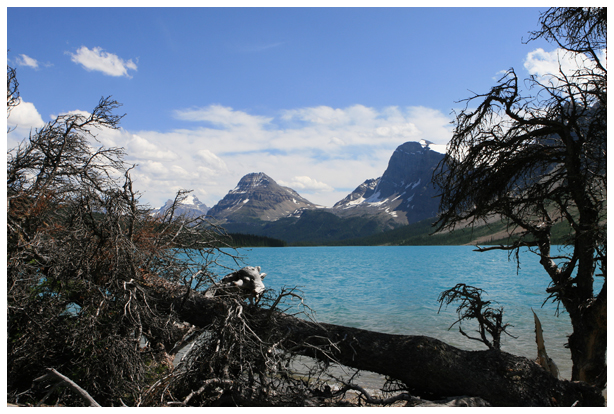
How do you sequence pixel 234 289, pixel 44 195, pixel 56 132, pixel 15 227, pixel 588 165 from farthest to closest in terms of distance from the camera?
pixel 56 132
pixel 234 289
pixel 44 195
pixel 15 227
pixel 588 165

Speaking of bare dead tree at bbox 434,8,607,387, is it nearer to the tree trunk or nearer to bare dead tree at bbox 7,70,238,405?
the tree trunk

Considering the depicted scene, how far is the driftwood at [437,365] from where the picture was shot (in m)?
5.64

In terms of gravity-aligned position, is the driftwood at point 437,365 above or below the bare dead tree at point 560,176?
below

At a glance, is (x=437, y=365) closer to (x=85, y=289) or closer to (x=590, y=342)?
(x=590, y=342)

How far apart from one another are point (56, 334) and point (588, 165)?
1000 centimetres

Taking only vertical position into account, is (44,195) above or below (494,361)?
above

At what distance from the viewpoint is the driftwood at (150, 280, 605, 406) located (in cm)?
564

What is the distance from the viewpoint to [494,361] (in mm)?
5984

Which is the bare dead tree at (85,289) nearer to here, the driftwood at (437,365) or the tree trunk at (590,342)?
the driftwood at (437,365)

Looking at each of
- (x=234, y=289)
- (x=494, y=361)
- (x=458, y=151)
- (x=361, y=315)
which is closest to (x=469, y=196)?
(x=458, y=151)

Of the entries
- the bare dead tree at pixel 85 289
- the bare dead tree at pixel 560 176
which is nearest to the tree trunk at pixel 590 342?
the bare dead tree at pixel 560 176

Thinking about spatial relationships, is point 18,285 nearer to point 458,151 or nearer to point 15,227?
point 15,227

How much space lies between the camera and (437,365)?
6020 millimetres

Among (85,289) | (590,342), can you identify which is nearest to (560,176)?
(590,342)
